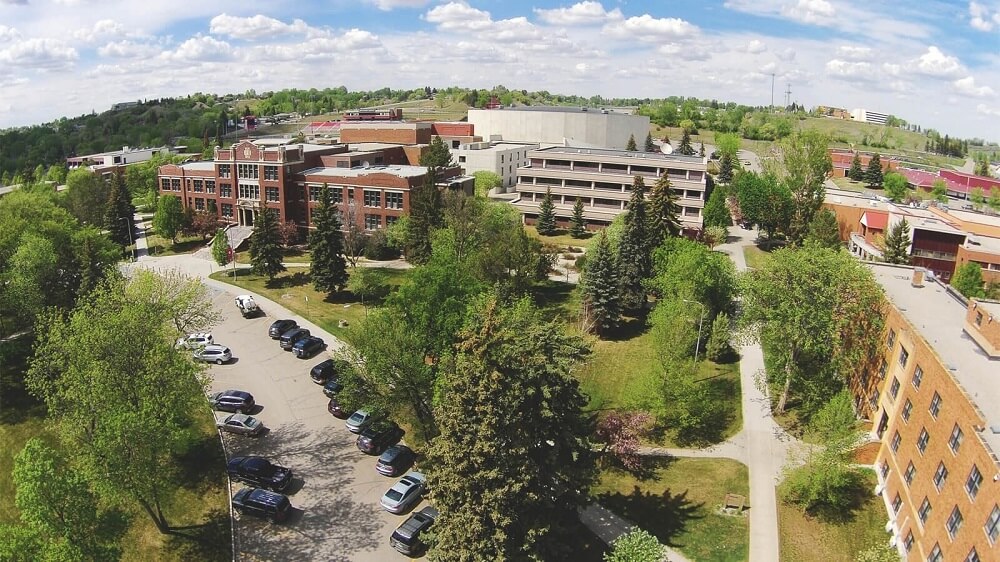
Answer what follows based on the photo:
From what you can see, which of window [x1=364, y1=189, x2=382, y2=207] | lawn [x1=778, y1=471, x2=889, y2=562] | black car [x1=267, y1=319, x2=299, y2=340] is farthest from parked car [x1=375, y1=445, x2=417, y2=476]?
window [x1=364, y1=189, x2=382, y2=207]

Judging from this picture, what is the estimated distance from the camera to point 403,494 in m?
27.0

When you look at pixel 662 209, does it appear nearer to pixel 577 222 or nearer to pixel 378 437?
pixel 577 222

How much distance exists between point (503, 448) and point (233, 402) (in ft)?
66.5

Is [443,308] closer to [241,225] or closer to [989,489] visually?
[989,489]

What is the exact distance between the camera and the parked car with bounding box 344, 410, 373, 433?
3241 cm

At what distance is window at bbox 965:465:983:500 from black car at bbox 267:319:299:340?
126 ft

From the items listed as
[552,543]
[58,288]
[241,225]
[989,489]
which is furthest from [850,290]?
[241,225]

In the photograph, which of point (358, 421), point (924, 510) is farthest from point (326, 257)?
point (924, 510)

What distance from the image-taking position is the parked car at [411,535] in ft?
79.7

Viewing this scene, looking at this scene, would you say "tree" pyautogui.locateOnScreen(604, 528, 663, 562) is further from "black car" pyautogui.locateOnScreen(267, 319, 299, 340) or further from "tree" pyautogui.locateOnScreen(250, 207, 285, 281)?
"tree" pyautogui.locateOnScreen(250, 207, 285, 281)

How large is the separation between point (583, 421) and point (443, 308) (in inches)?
476

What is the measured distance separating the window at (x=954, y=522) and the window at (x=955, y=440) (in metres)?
1.91

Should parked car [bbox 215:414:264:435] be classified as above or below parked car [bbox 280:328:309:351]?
below

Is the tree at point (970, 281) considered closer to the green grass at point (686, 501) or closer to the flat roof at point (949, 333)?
the flat roof at point (949, 333)
